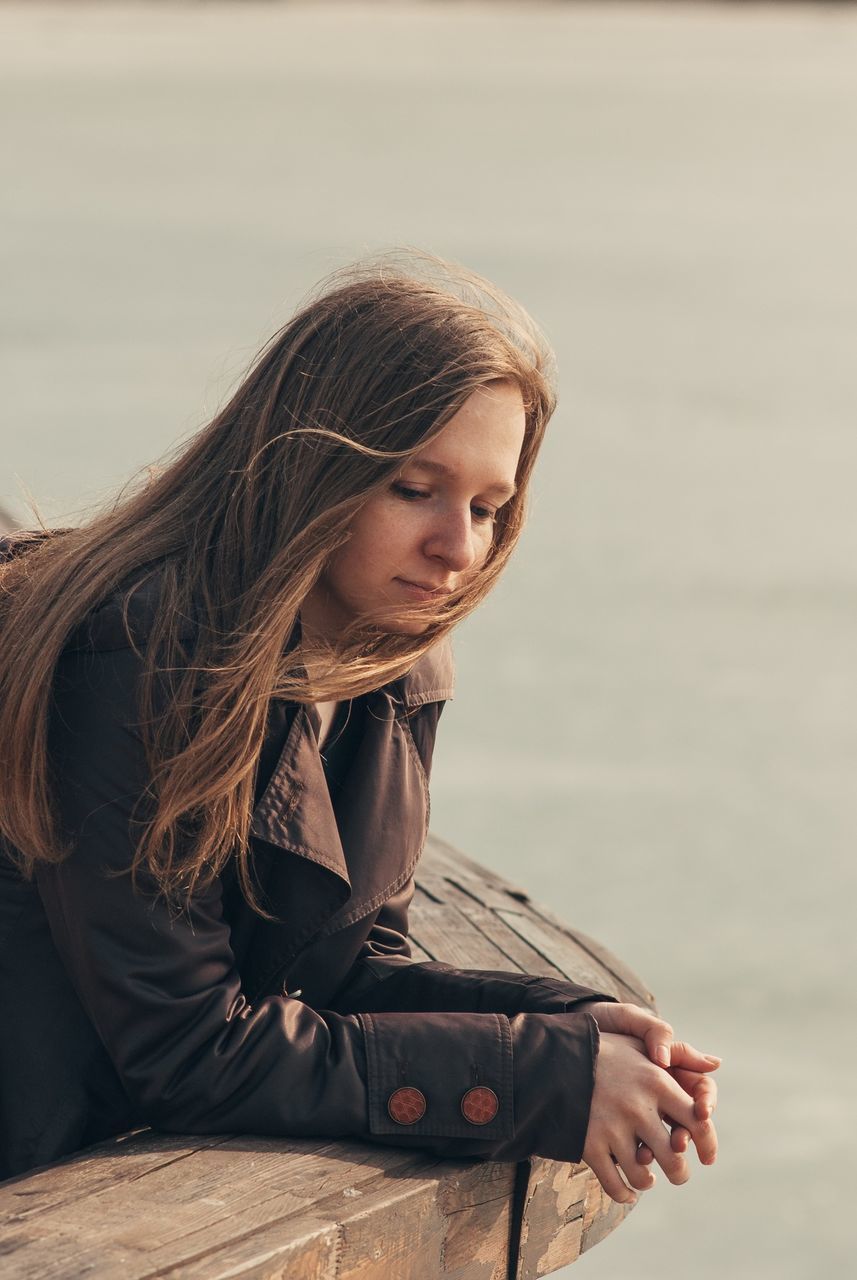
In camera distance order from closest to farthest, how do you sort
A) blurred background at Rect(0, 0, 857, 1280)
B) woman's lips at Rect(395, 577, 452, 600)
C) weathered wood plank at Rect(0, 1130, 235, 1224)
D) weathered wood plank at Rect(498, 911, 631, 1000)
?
1. weathered wood plank at Rect(0, 1130, 235, 1224)
2. woman's lips at Rect(395, 577, 452, 600)
3. weathered wood plank at Rect(498, 911, 631, 1000)
4. blurred background at Rect(0, 0, 857, 1280)

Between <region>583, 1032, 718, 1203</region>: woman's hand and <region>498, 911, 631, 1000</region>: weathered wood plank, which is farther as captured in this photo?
<region>498, 911, 631, 1000</region>: weathered wood plank

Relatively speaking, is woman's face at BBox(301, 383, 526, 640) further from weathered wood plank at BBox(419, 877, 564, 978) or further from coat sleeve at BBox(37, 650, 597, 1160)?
weathered wood plank at BBox(419, 877, 564, 978)

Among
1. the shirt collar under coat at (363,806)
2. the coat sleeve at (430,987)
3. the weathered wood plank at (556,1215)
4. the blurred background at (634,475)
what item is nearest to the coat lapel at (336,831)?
the shirt collar under coat at (363,806)

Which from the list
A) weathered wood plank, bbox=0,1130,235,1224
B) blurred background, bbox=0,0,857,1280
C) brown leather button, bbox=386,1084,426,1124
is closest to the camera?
weathered wood plank, bbox=0,1130,235,1224

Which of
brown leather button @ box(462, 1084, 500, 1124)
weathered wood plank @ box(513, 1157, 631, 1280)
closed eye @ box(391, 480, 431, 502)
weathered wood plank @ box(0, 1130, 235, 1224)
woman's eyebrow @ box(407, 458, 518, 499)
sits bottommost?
weathered wood plank @ box(513, 1157, 631, 1280)

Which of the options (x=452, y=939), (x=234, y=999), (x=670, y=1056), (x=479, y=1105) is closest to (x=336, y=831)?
A: (x=234, y=999)

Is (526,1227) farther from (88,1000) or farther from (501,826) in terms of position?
(501,826)

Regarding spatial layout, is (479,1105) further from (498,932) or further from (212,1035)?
(498,932)

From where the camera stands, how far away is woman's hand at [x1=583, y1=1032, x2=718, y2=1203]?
1999 millimetres

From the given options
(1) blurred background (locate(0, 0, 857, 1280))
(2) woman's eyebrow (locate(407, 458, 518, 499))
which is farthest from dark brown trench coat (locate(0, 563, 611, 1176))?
(1) blurred background (locate(0, 0, 857, 1280))

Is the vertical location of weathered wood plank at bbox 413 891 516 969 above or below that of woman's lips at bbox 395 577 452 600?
below

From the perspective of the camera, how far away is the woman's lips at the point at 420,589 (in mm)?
2105

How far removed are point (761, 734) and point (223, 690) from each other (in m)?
4.26

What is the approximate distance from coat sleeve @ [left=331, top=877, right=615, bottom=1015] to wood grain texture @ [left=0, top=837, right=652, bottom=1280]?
0.19 metres
